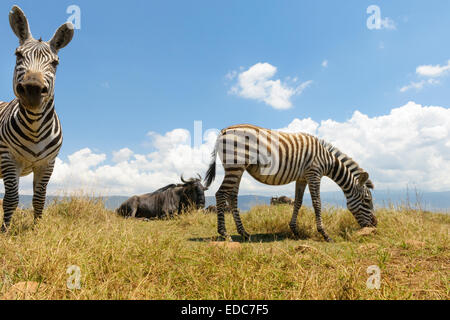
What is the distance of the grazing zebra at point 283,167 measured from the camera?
6.27 metres

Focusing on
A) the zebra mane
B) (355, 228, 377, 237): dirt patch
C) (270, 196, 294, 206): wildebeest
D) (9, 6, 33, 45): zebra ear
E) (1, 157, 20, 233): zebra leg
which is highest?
(9, 6, 33, 45): zebra ear

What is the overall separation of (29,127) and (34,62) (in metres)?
1.06

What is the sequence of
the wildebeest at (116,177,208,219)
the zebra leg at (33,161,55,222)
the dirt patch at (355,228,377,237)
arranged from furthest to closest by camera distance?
the wildebeest at (116,177,208,219)
the dirt patch at (355,228,377,237)
the zebra leg at (33,161,55,222)

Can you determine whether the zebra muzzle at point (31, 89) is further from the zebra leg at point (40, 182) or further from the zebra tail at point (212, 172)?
the zebra tail at point (212, 172)

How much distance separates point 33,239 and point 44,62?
2.46m

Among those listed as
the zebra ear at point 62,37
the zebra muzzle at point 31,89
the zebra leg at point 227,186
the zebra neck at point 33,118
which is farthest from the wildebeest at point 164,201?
the zebra muzzle at point 31,89

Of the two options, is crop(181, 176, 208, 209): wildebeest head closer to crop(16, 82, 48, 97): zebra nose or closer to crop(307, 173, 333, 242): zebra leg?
crop(307, 173, 333, 242): zebra leg

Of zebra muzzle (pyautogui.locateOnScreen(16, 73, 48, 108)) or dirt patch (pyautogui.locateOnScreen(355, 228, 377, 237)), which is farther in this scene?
dirt patch (pyautogui.locateOnScreen(355, 228, 377, 237))

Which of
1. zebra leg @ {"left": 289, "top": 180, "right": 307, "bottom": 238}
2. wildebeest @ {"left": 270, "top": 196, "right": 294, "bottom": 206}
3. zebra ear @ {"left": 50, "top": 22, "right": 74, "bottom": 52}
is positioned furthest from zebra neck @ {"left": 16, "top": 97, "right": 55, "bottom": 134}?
wildebeest @ {"left": 270, "top": 196, "right": 294, "bottom": 206}

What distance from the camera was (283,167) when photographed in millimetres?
6617

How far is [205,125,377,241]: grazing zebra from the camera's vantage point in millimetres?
6273

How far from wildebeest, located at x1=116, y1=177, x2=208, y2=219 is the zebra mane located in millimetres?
5620

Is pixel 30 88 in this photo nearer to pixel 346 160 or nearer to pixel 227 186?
pixel 227 186
